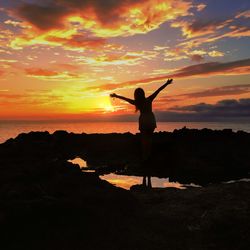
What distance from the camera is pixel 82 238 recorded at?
5961 mm

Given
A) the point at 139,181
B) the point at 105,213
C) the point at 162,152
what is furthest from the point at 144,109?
the point at 162,152

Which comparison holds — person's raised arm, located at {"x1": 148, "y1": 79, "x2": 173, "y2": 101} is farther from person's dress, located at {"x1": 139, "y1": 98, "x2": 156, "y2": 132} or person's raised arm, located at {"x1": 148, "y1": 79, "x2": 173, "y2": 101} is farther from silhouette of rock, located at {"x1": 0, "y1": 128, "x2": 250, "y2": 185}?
silhouette of rock, located at {"x1": 0, "y1": 128, "x2": 250, "y2": 185}

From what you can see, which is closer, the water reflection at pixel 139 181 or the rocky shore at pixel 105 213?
the rocky shore at pixel 105 213

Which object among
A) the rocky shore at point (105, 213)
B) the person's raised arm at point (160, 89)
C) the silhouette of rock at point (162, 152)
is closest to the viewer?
the rocky shore at point (105, 213)

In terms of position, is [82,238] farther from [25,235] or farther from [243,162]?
[243,162]

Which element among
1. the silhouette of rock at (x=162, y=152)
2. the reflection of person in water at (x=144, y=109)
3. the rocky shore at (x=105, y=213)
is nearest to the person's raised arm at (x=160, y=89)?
the reflection of person in water at (x=144, y=109)

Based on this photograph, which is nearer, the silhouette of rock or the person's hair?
the person's hair

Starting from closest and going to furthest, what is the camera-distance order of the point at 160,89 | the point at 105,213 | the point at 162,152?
1. the point at 105,213
2. the point at 160,89
3. the point at 162,152

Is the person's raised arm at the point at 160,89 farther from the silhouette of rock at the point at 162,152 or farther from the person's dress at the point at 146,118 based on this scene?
the silhouette of rock at the point at 162,152

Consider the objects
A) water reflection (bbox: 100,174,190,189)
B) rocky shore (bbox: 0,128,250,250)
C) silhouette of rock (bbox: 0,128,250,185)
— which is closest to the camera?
rocky shore (bbox: 0,128,250,250)

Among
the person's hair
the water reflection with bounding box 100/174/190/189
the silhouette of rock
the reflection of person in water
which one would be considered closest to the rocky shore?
the reflection of person in water

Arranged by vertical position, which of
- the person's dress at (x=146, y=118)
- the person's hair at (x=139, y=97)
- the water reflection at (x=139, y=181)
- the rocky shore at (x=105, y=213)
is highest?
the person's hair at (x=139, y=97)

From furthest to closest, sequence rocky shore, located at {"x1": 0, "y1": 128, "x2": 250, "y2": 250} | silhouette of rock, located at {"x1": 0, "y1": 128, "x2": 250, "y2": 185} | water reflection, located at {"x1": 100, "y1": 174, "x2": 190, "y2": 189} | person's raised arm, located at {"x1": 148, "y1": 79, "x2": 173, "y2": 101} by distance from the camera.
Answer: silhouette of rock, located at {"x1": 0, "y1": 128, "x2": 250, "y2": 185}, water reflection, located at {"x1": 100, "y1": 174, "x2": 190, "y2": 189}, person's raised arm, located at {"x1": 148, "y1": 79, "x2": 173, "y2": 101}, rocky shore, located at {"x1": 0, "y1": 128, "x2": 250, "y2": 250}

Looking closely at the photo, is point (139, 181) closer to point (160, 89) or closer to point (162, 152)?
point (160, 89)
